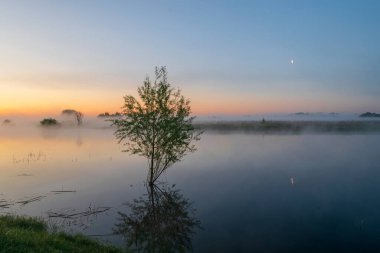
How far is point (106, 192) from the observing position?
38.3 meters

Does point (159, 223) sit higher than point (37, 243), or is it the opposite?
point (37, 243)

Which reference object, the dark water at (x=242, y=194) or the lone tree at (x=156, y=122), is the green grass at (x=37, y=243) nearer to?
the dark water at (x=242, y=194)

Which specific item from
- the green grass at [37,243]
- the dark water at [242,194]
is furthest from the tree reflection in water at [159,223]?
the green grass at [37,243]

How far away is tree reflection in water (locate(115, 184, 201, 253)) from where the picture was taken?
925 inches

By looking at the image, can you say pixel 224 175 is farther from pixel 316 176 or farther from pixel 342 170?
pixel 342 170

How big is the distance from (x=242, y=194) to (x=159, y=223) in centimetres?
1242

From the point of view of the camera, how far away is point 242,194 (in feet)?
123

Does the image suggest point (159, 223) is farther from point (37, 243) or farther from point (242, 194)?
point (37, 243)

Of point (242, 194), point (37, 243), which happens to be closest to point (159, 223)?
point (242, 194)

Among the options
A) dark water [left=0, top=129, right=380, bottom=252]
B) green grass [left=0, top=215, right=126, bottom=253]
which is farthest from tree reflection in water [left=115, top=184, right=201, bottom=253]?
green grass [left=0, top=215, right=126, bottom=253]

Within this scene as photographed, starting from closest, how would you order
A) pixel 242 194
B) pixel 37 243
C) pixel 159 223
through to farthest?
1. pixel 37 243
2. pixel 159 223
3. pixel 242 194

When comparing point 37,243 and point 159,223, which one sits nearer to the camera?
point 37,243

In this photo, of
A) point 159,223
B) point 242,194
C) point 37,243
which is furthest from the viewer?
point 242,194

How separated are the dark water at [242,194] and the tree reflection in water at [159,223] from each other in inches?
34.5
